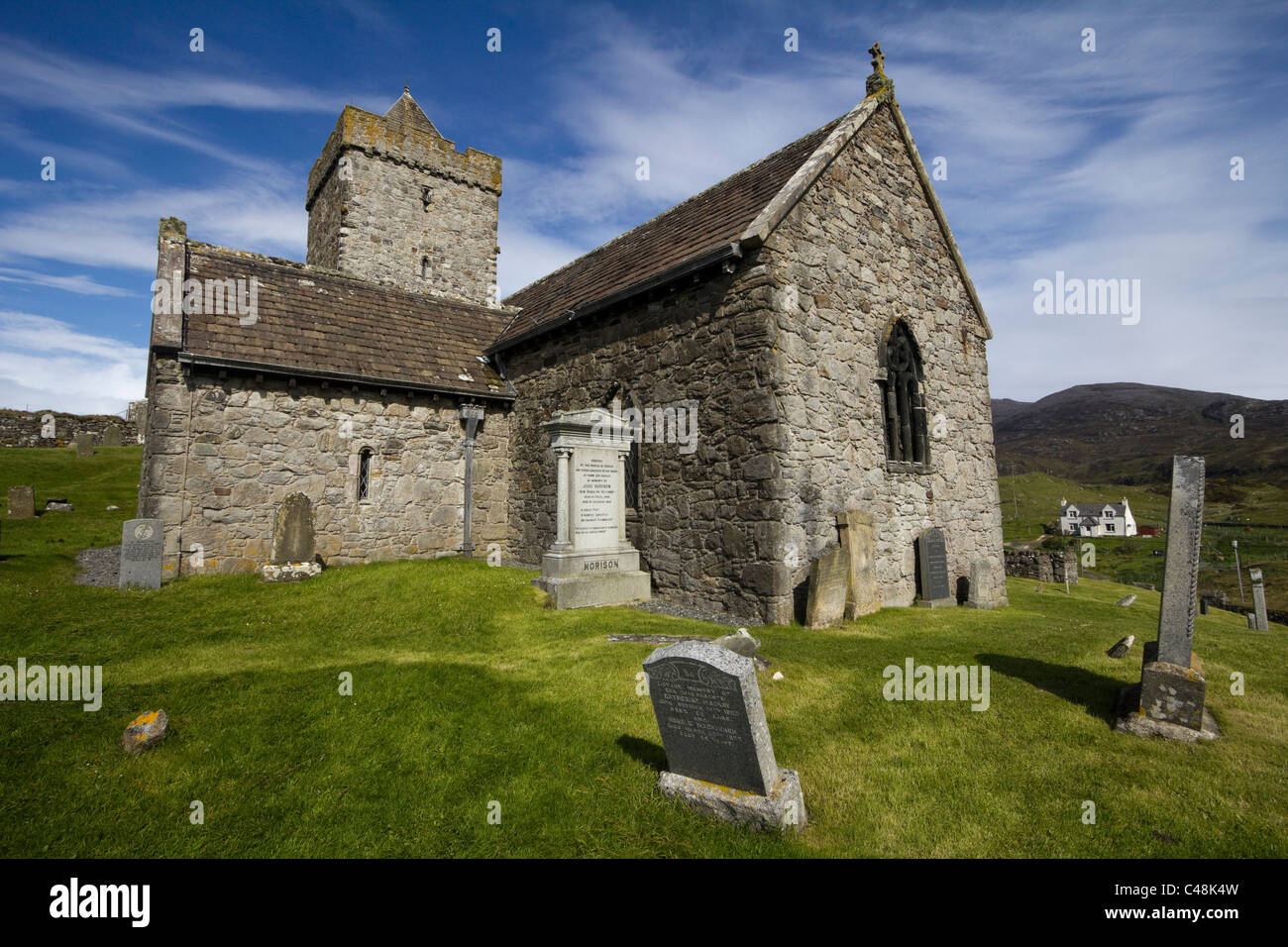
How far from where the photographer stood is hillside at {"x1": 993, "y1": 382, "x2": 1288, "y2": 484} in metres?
100

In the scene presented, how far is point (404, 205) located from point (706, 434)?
734 inches

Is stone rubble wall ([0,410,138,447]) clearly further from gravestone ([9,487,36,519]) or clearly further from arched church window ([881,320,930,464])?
arched church window ([881,320,930,464])

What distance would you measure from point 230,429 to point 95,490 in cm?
1464

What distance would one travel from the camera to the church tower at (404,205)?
839 inches

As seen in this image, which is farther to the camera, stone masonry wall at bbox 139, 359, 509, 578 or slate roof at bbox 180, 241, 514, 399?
slate roof at bbox 180, 241, 514, 399

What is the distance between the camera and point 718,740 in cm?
389

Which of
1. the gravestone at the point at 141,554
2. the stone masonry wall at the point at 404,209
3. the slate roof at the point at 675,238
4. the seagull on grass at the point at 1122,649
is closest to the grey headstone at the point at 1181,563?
the seagull on grass at the point at 1122,649

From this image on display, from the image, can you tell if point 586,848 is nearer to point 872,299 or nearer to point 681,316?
point 681,316

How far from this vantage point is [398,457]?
524 inches

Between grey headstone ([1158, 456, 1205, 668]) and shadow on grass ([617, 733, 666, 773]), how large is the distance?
4.34 metres

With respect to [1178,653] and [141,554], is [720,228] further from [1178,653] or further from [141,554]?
[141,554]

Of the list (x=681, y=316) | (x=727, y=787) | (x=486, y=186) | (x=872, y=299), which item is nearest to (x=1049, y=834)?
(x=727, y=787)

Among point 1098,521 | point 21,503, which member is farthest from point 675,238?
point 1098,521

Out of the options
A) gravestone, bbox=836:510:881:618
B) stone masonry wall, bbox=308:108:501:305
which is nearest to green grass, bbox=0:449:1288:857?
gravestone, bbox=836:510:881:618
